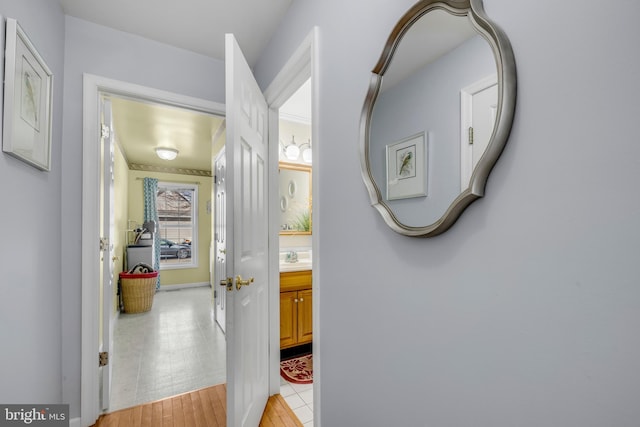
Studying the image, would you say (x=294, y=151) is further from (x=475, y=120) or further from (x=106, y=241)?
(x=475, y=120)

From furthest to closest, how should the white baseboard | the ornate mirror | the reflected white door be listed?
the white baseboard < the reflected white door < the ornate mirror

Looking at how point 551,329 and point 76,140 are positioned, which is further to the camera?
point 76,140

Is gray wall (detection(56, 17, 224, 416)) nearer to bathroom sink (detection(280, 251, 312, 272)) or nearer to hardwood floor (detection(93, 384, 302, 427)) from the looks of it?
hardwood floor (detection(93, 384, 302, 427))

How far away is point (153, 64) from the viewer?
198 cm

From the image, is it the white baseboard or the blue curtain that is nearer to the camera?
the blue curtain

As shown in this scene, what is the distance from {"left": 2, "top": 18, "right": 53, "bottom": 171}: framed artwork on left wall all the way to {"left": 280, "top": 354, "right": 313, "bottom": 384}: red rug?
2019 mm

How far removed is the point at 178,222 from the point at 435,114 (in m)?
6.15

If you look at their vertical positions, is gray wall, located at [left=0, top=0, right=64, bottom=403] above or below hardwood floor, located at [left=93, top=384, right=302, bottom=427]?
above

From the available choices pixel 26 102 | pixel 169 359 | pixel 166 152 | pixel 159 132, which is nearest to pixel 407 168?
pixel 26 102

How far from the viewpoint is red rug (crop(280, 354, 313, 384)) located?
7.14 ft

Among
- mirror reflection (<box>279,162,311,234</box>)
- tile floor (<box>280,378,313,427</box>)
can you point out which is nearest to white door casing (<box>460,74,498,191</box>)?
tile floor (<box>280,378,313,427</box>)

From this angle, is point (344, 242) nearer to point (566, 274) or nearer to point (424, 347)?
point (424, 347)

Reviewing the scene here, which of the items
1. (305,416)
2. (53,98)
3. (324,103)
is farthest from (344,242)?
Result: (53,98)

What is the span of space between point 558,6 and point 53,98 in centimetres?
217
